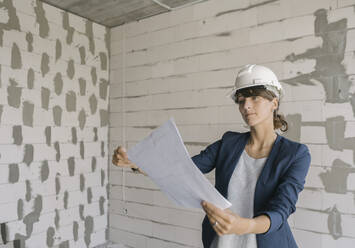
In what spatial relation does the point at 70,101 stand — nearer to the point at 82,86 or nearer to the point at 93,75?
the point at 82,86

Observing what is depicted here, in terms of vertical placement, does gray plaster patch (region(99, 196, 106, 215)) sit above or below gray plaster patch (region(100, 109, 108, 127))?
below

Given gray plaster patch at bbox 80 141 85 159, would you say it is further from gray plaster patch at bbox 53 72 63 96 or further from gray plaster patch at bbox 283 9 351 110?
gray plaster patch at bbox 283 9 351 110

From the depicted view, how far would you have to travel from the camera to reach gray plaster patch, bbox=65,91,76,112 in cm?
296

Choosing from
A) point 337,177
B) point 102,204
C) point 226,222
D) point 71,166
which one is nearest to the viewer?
point 226,222

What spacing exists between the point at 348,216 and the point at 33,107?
8.25 feet

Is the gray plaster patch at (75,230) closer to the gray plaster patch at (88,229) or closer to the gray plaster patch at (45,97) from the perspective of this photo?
the gray plaster patch at (88,229)

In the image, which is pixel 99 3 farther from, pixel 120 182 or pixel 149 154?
pixel 149 154

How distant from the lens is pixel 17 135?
2549 millimetres

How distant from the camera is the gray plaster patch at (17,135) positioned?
253cm

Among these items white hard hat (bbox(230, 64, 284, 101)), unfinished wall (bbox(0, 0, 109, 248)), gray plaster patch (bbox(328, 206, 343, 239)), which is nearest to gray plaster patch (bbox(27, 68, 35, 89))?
unfinished wall (bbox(0, 0, 109, 248))

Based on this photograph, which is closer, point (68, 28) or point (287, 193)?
point (287, 193)

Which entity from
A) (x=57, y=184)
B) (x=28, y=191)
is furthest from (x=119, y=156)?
(x=57, y=184)

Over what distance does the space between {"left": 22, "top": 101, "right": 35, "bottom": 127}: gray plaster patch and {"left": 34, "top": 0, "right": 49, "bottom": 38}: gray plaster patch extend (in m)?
0.62

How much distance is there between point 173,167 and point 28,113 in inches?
80.0
